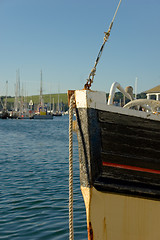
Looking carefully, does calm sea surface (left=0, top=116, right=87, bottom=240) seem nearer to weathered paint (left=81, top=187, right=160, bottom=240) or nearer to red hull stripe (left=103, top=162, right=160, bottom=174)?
weathered paint (left=81, top=187, right=160, bottom=240)

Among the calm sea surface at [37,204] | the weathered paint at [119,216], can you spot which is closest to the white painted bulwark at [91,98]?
the weathered paint at [119,216]

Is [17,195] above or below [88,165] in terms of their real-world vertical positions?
below

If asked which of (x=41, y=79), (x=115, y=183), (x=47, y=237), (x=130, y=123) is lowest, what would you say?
(x=47, y=237)

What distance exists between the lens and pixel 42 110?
351 feet

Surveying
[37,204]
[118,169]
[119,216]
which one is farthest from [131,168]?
[37,204]

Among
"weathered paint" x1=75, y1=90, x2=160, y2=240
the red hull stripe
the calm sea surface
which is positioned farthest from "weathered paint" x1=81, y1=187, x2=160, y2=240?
the calm sea surface

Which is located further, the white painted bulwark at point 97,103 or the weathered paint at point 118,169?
the weathered paint at point 118,169

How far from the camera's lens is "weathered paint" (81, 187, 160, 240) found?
15.8ft

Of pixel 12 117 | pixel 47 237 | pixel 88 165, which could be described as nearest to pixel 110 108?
pixel 88 165

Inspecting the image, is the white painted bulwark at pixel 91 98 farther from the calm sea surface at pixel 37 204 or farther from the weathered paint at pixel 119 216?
the calm sea surface at pixel 37 204

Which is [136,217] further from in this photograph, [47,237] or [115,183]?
[47,237]

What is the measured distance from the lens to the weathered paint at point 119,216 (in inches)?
189

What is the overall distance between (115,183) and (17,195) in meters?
6.22

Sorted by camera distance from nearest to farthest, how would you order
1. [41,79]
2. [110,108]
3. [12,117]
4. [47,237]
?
[110,108] → [47,237] → [41,79] → [12,117]
